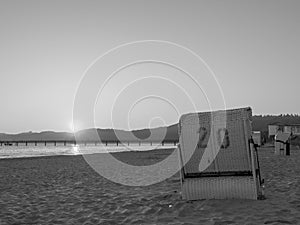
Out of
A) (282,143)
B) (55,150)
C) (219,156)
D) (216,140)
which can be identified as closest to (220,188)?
(219,156)

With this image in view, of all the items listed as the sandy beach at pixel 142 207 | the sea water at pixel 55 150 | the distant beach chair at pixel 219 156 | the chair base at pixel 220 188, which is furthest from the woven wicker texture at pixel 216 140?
the sea water at pixel 55 150

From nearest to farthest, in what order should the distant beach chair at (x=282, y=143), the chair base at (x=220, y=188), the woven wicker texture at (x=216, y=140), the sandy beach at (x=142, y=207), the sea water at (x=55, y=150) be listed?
the sandy beach at (x=142, y=207) → the woven wicker texture at (x=216, y=140) → the chair base at (x=220, y=188) → the distant beach chair at (x=282, y=143) → the sea water at (x=55, y=150)

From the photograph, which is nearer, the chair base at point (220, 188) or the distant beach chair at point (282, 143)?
the chair base at point (220, 188)

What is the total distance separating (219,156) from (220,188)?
2.69ft

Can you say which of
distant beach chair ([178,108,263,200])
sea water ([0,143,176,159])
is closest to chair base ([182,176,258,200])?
distant beach chair ([178,108,263,200])

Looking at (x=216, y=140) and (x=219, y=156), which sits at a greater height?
(x=216, y=140)

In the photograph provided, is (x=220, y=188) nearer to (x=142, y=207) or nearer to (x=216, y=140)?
(x=216, y=140)

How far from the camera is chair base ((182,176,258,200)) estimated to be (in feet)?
26.2

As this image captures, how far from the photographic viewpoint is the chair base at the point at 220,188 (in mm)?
7988

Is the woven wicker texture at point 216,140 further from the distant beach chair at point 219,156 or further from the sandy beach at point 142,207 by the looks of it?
the sandy beach at point 142,207

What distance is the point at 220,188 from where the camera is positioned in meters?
8.27

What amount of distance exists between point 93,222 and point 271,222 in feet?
12.0

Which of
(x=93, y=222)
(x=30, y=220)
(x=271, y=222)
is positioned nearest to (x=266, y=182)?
(x=271, y=222)

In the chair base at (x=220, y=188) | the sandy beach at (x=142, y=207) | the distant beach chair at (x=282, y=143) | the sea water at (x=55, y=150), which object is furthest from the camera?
the sea water at (x=55, y=150)
